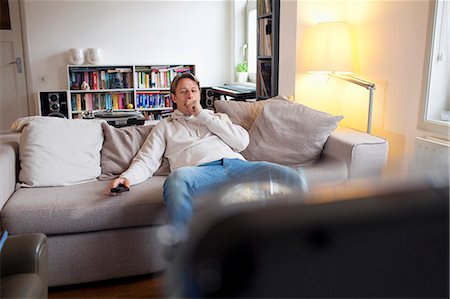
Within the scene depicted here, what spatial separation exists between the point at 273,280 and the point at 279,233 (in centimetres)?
3

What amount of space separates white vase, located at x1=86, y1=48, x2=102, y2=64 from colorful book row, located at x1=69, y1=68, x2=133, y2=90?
0.13 meters

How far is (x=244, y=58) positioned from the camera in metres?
5.80

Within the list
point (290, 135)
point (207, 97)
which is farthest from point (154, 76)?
point (290, 135)

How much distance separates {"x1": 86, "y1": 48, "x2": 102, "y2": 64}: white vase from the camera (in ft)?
17.3

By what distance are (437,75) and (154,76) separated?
3.88m

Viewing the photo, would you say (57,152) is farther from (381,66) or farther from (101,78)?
(101,78)

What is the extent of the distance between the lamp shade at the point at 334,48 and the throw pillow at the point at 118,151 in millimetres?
1328

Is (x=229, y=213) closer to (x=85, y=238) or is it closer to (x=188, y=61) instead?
(x=85, y=238)

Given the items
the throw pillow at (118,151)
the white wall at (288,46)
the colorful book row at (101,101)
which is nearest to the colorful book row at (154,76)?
the colorful book row at (101,101)

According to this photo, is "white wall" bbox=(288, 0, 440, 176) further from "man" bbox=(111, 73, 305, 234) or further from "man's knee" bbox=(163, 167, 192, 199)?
"man's knee" bbox=(163, 167, 192, 199)

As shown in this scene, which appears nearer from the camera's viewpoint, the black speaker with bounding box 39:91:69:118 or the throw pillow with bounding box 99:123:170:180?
the throw pillow with bounding box 99:123:170:180

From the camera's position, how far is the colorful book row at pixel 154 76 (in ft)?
18.1

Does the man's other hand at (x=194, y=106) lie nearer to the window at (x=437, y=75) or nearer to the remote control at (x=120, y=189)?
the remote control at (x=120, y=189)

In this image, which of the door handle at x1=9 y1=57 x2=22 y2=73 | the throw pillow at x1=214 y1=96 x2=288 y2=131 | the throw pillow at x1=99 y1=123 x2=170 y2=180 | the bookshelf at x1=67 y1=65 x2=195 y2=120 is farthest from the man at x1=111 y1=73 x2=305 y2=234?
the door handle at x1=9 y1=57 x2=22 y2=73
